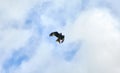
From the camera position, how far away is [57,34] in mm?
47031

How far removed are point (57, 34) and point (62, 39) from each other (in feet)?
8.97

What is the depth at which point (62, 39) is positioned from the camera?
45281 millimetres
